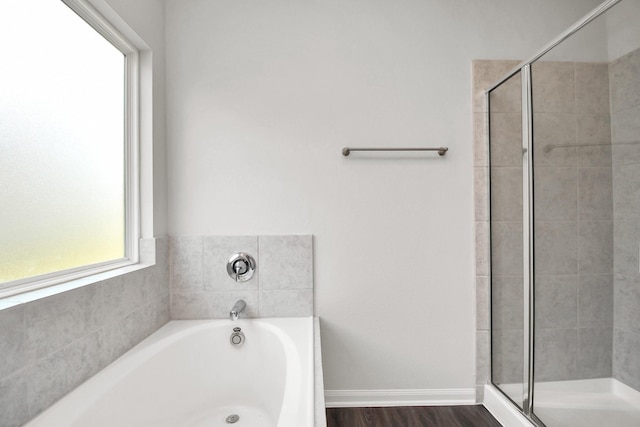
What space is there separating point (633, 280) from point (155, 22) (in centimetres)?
247

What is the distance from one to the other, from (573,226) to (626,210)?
0.65ft

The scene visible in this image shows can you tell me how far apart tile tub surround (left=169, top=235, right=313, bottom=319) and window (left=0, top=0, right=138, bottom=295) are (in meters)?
0.29

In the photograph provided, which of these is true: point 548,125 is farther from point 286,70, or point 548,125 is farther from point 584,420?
point 286,70

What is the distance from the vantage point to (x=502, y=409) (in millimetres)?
1529

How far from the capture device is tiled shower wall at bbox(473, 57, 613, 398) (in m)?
1.11

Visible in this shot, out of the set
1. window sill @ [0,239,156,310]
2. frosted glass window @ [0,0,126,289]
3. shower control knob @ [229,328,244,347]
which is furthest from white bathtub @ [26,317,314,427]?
frosted glass window @ [0,0,126,289]

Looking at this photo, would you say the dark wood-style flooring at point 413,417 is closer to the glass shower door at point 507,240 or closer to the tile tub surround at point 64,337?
the glass shower door at point 507,240

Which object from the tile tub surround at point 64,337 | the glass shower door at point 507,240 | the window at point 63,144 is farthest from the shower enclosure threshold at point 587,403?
the window at point 63,144

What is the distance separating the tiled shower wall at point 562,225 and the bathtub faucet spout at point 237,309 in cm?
144

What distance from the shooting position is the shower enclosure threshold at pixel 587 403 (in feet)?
3.43

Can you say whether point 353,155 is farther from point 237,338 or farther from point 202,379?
point 202,379

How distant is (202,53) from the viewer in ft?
5.54

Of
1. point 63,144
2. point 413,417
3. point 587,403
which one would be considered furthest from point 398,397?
point 63,144

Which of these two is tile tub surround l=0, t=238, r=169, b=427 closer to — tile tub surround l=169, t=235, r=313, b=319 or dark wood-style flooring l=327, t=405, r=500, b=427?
tile tub surround l=169, t=235, r=313, b=319
